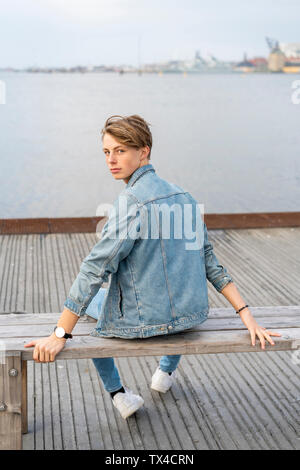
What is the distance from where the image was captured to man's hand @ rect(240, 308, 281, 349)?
8.99 feet

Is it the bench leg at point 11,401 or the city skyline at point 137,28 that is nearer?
the bench leg at point 11,401

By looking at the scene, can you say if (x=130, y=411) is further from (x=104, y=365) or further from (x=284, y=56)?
(x=284, y=56)

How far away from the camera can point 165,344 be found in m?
2.69

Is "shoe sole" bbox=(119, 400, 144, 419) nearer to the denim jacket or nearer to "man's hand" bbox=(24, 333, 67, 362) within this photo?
the denim jacket

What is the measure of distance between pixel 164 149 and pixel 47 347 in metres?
27.0

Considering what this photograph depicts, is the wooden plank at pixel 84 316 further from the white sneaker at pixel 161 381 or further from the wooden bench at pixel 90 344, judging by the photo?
the white sneaker at pixel 161 381

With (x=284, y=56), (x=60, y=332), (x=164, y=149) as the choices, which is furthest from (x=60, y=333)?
(x=284, y=56)

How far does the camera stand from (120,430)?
3131 mm

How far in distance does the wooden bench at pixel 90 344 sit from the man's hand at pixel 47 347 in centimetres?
4

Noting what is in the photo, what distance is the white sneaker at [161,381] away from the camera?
3471mm

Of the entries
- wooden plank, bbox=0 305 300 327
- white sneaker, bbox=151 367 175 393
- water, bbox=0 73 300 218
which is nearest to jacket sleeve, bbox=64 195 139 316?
wooden plank, bbox=0 305 300 327

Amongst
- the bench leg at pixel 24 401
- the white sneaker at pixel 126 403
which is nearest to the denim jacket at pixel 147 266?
the bench leg at pixel 24 401

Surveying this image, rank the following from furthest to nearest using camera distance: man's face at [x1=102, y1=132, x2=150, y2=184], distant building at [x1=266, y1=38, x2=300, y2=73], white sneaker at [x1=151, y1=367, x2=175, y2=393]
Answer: distant building at [x1=266, y1=38, x2=300, y2=73], white sneaker at [x1=151, y1=367, x2=175, y2=393], man's face at [x1=102, y1=132, x2=150, y2=184]

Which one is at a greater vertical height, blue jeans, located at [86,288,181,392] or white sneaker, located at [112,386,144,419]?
blue jeans, located at [86,288,181,392]
